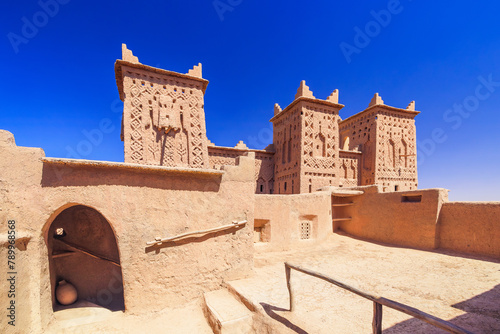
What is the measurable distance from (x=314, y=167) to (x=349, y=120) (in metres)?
8.37

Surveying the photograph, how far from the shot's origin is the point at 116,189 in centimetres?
459

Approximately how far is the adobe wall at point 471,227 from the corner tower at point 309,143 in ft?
23.8

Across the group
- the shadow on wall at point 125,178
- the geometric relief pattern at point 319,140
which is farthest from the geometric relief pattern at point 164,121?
the geometric relief pattern at point 319,140

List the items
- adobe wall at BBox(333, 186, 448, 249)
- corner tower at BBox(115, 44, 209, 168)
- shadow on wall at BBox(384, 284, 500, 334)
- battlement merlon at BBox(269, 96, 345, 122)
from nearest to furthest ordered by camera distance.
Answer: shadow on wall at BBox(384, 284, 500, 334) → adobe wall at BBox(333, 186, 448, 249) → corner tower at BBox(115, 44, 209, 168) → battlement merlon at BBox(269, 96, 345, 122)

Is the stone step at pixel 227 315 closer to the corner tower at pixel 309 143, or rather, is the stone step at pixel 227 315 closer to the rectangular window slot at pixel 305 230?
the rectangular window slot at pixel 305 230

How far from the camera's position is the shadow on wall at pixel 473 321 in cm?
317

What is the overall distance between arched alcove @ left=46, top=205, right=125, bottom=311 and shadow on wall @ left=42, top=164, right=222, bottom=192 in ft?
7.33

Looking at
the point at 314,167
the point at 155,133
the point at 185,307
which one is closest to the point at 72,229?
the point at 185,307

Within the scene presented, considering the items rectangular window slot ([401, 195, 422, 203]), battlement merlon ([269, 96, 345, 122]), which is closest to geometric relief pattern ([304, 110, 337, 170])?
battlement merlon ([269, 96, 345, 122])

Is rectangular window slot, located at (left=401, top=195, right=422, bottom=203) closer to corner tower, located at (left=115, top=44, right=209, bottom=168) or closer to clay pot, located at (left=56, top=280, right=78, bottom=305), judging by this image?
corner tower, located at (left=115, top=44, right=209, bottom=168)

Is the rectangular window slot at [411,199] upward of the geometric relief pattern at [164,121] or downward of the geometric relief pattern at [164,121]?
downward

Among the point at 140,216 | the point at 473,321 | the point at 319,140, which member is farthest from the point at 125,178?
the point at 319,140

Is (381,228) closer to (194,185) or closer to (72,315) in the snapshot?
(194,185)

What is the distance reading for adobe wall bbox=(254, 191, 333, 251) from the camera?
25.8 feet
